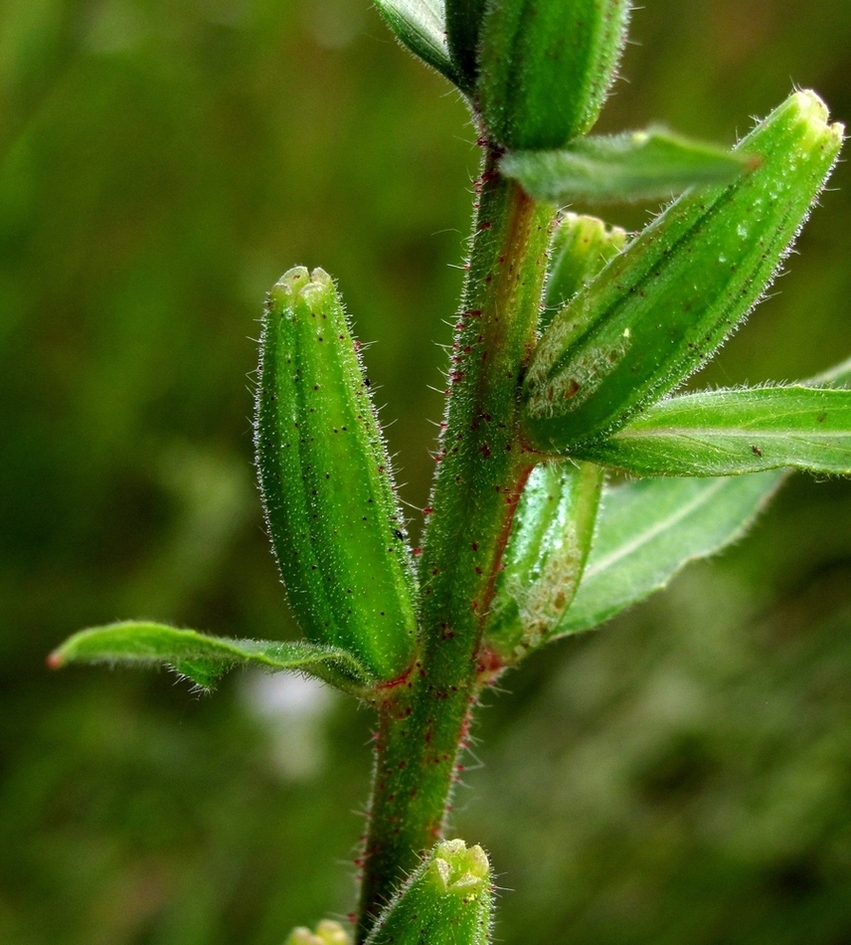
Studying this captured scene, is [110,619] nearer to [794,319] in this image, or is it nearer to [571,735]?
[571,735]

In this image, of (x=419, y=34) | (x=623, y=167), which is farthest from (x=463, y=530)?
(x=419, y=34)

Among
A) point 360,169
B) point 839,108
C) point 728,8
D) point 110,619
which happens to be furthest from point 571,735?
point 728,8

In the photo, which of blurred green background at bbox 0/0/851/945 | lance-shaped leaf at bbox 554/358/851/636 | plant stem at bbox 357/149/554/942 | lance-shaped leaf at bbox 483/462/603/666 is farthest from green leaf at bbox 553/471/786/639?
blurred green background at bbox 0/0/851/945

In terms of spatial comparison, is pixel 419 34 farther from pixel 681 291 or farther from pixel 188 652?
pixel 188 652

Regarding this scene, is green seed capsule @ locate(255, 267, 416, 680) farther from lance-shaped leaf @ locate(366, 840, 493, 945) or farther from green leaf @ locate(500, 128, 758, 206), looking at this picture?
green leaf @ locate(500, 128, 758, 206)

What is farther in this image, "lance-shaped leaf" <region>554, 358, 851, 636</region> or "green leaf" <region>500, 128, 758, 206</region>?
"lance-shaped leaf" <region>554, 358, 851, 636</region>

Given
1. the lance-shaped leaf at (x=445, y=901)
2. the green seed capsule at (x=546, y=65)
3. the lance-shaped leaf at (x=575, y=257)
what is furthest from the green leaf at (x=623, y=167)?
the lance-shaped leaf at (x=445, y=901)
